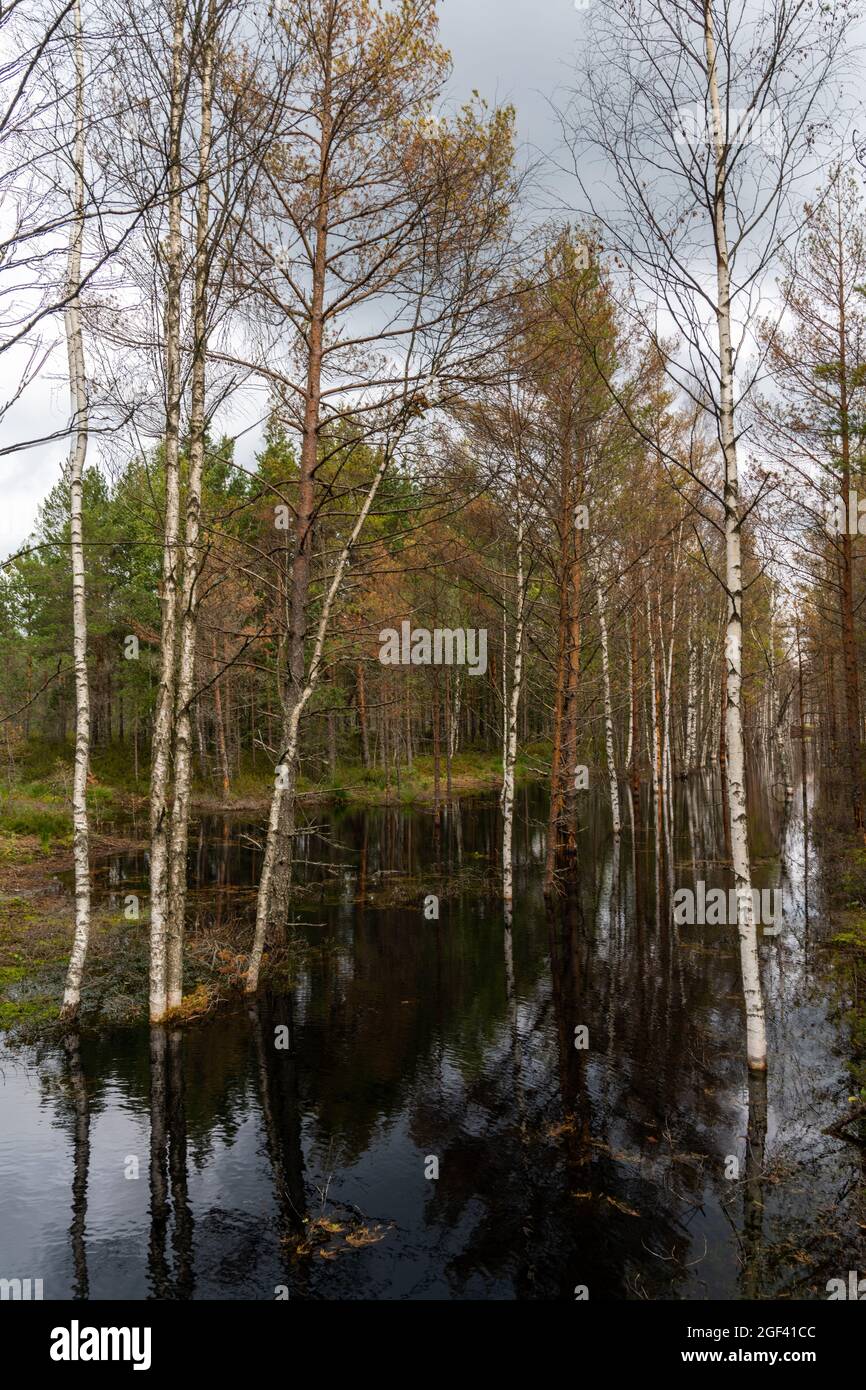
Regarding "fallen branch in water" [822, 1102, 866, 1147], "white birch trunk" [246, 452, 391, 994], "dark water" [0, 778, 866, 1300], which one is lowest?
"dark water" [0, 778, 866, 1300]

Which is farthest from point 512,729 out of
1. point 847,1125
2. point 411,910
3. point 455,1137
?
point 847,1125

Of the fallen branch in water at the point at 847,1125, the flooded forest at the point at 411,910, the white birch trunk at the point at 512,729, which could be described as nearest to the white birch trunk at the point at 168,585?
the flooded forest at the point at 411,910

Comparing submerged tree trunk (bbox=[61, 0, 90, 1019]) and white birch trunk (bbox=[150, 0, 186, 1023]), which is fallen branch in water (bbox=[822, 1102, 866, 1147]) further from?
submerged tree trunk (bbox=[61, 0, 90, 1019])

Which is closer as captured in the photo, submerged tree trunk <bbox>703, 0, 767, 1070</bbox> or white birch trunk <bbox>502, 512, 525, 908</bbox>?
submerged tree trunk <bbox>703, 0, 767, 1070</bbox>

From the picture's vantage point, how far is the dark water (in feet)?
17.6

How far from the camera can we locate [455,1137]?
723 centimetres

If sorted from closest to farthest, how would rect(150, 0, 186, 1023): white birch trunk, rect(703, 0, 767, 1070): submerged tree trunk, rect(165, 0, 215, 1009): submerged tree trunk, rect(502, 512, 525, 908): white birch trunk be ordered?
rect(703, 0, 767, 1070): submerged tree trunk < rect(150, 0, 186, 1023): white birch trunk < rect(165, 0, 215, 1009): submerged tree trunk < rect(502, 512, 525, 908): white birch trunk

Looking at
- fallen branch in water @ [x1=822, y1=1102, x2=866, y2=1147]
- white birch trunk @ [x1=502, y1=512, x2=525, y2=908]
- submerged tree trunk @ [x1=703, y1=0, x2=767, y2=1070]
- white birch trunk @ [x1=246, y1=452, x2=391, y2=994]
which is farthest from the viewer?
white birch trunk @ [x1=502, y1=512, x2=525, y2=908]

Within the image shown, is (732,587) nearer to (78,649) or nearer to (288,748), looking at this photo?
(288,748)

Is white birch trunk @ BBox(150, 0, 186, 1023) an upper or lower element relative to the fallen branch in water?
upper

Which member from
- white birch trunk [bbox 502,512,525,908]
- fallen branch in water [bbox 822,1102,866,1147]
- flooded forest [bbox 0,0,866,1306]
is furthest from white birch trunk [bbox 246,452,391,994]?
fallen branch in water [bbox 822,1102,866,1147]

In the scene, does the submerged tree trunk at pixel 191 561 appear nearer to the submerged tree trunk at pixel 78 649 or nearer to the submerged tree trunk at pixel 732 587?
the submerged tree trunk at pixel 78 649
